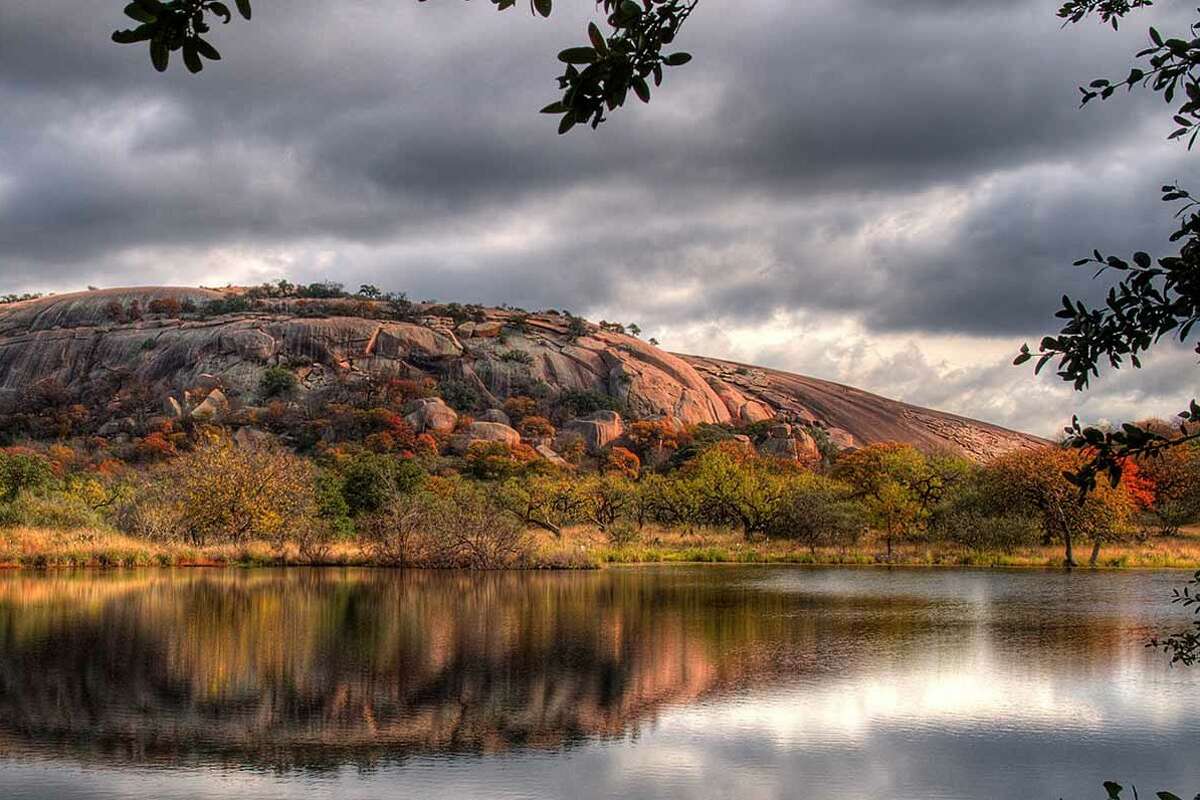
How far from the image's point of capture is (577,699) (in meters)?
16.1

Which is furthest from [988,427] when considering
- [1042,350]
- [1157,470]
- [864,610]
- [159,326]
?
[1042,350]

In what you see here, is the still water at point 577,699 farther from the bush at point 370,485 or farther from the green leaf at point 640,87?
the bush at point 370,485

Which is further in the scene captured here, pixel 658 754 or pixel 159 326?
pixel 159 326

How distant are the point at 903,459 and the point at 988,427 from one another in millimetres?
86705

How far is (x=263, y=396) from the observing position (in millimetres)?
106000

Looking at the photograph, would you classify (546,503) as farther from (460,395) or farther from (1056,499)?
(460,395)

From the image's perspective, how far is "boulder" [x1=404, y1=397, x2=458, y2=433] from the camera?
98531 mm

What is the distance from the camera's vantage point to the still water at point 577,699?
1170 cm

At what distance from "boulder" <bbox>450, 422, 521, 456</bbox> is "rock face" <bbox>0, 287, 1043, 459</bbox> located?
2.10 metres

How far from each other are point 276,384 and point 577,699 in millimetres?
94578

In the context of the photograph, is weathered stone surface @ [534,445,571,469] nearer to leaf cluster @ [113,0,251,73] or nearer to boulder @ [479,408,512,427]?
boulder @ [479,408,512,427]

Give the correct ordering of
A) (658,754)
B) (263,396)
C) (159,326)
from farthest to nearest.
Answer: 1. (159,326)
2. (263,396)
3. (658,754)

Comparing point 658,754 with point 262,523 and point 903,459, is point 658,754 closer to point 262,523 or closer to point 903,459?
point 262,523

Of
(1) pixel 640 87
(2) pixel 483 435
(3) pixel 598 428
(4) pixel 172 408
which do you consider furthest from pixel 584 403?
(1) pixel 640 87
